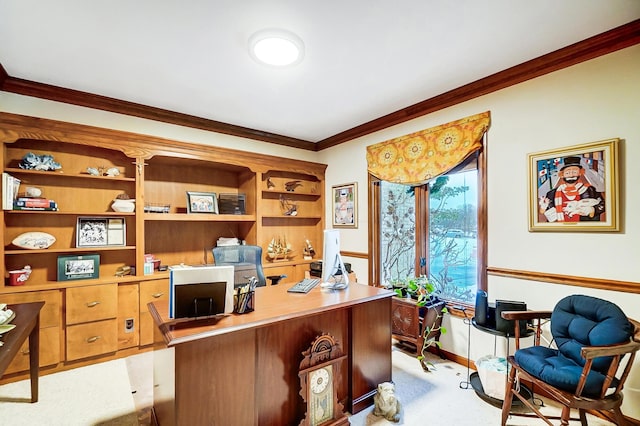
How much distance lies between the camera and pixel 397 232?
348 cm

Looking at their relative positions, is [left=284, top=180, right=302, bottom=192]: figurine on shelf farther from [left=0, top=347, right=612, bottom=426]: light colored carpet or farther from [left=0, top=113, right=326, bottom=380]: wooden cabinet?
[left=0, top=347, right=612, bottom=426]: light colored carpet

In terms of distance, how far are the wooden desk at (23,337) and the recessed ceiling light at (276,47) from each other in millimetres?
2232

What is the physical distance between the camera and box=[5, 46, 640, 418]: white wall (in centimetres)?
190

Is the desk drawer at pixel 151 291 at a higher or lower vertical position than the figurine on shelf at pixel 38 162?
lower

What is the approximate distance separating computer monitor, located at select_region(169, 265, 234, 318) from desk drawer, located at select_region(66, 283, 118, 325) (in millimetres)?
1777

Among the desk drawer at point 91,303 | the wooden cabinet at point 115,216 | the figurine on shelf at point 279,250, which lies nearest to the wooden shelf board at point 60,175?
the wooden cabinet at point 115,216

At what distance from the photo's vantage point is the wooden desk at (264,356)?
145cm

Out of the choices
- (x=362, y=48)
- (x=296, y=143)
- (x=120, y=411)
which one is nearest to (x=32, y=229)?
(x=120, y=411)

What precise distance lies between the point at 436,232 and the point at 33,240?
3834 millimetres

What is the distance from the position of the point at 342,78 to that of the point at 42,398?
3.47 meters

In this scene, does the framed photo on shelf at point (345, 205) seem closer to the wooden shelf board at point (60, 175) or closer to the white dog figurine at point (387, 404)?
the white dog figurine at point (387, 404)

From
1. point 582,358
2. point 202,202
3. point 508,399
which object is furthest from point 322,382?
point 202,202

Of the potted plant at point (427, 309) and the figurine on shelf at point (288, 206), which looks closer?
the potted plant at point (427, 309)

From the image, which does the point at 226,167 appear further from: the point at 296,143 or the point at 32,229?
the point at 32,229
